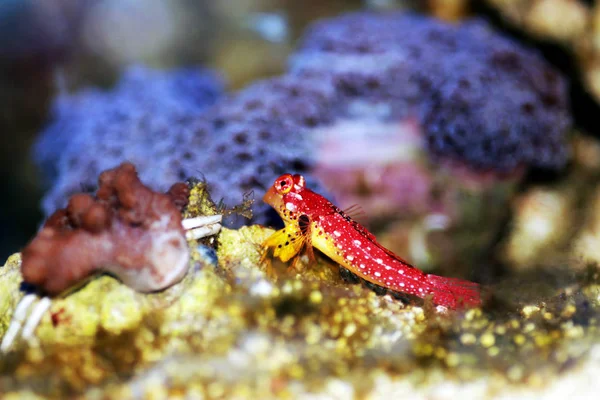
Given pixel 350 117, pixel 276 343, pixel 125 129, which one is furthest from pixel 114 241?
pixel 350 117

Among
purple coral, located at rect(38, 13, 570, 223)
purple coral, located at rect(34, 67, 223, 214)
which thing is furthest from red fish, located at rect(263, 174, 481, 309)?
purple coral, located at rect(34, 67, 223, 214)

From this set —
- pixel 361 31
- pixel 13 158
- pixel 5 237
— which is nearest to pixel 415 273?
pixel 361 31

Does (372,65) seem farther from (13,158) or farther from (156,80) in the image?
(13,158)

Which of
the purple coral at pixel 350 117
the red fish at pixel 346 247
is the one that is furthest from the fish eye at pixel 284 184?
the purple coral at pixel 350 117

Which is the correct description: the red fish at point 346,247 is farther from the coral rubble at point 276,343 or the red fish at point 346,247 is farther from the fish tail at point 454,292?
the coral rubble at point 276,343

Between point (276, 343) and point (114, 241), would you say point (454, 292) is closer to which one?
point (276, 343)

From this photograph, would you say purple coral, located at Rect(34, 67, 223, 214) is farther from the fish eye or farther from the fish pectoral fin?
the fish pectoral fin
